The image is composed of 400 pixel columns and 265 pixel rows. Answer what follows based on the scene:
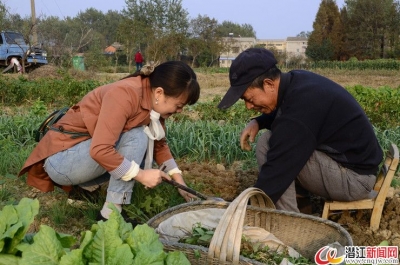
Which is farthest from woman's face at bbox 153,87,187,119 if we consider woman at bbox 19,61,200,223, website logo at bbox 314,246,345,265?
website logo at bbox 314,246,345,265

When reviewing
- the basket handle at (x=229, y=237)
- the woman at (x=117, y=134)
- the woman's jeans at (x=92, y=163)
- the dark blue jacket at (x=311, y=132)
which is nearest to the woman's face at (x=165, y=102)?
the woman at (x=117, y=134)

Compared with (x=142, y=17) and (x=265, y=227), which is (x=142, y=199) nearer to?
(x=265, y=227)

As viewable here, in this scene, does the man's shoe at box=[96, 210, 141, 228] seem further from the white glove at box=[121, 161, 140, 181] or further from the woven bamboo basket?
the woven bamboo basket

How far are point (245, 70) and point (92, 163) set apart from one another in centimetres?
106

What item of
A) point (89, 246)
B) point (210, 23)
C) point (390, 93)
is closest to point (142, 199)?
point (89, 246)

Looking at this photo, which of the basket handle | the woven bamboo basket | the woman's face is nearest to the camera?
the basket handle

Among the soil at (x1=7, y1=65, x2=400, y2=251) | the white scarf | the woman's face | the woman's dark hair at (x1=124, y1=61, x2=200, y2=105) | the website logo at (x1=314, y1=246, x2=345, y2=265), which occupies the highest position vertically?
the woman's dark hair at (x1=124, y1=61, x2=200, y2=105)

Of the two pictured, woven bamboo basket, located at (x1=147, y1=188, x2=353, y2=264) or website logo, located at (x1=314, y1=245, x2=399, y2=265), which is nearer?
website logo, located at (x1=314, y1=245, x2=399, y2=265)

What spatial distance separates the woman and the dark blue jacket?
56 centimetres

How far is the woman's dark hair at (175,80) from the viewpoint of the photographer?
2621mm

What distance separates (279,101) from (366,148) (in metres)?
0.58

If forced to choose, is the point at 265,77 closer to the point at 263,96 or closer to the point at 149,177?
the point at 263,96

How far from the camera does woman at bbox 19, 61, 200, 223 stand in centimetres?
254

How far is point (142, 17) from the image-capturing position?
40.0m
